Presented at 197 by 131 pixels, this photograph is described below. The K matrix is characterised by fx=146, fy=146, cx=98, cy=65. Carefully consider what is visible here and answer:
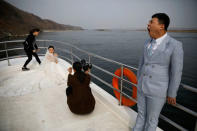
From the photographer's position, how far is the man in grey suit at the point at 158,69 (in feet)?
4.26

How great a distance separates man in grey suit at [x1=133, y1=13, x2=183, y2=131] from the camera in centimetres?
130

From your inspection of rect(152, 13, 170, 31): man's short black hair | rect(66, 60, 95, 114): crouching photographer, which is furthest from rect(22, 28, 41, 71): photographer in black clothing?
rect(152, 13, 170, 31): man's short black hair

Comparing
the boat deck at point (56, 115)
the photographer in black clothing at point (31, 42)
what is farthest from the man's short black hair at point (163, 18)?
the photographer in black clothing at point (31, 42)

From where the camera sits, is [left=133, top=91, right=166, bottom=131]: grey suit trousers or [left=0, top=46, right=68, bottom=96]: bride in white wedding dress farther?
[left=0, top=46, right=68, bottom=96]: bride in white wedding dress

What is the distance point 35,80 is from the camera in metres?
4.03

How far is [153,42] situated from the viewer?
146cm

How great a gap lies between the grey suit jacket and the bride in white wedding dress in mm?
2648

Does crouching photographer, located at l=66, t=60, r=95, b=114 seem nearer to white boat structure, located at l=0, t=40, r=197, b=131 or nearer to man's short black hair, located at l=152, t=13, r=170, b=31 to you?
white boat structure, located at l=0, t=40, r=197, b=131

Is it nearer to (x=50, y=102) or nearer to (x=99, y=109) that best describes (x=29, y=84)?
(x=50, y=102)

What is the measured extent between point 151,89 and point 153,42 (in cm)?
47

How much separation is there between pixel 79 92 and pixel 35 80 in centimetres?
227

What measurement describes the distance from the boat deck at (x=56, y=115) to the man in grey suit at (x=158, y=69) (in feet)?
2.26

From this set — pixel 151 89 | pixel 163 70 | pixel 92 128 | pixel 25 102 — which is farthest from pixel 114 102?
pixel 25 102

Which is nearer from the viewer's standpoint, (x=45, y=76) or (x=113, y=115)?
(x=113, y=115)
